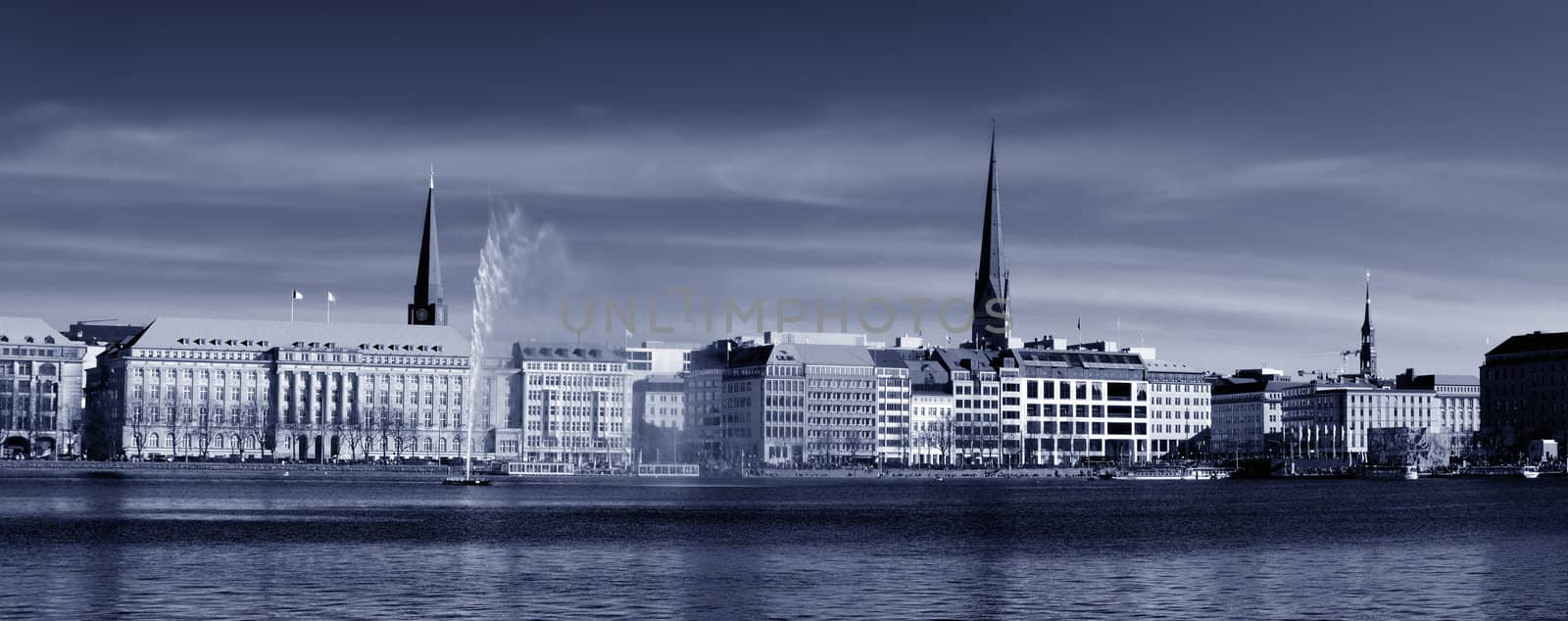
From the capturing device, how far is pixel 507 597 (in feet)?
162

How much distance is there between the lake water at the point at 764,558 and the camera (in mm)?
48000

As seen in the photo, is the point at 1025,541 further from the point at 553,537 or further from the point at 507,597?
the point at 507,597

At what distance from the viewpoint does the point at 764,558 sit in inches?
2488

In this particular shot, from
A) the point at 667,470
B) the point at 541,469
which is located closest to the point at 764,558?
the point at 541,469

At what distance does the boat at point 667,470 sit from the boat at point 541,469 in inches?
253

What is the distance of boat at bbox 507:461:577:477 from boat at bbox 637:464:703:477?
21.1 feet

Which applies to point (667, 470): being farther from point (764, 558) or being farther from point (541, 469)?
point (764, 558)

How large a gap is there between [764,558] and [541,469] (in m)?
130

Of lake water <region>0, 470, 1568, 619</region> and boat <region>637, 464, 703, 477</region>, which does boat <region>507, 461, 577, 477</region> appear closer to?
boat <region>637, 464, 703, 477</region>

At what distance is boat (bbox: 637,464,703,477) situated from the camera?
7530 inches

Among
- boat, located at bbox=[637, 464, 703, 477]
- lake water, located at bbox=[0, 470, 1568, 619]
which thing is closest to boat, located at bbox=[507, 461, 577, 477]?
boat, located at bbox=[637, 464, 703, 477]

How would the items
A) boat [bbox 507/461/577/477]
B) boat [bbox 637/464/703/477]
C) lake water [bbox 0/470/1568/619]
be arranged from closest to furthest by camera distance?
lake water [bbox 0/470/1568/619] → boat [bbox 507/461/577/477] → boat [bbox 637/464/703/477]

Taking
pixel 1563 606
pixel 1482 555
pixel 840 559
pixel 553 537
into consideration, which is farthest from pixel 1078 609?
pixel 553 537

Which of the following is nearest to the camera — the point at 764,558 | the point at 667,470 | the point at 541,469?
the point at 764,558
